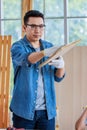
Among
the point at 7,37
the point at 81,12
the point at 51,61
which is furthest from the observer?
the point at 81,12

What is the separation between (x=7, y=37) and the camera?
3.05m

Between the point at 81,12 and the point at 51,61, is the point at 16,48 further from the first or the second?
the point at 81,12

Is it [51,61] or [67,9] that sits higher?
[67,9]

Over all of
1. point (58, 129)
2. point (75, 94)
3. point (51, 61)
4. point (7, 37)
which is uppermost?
point (7, 37)

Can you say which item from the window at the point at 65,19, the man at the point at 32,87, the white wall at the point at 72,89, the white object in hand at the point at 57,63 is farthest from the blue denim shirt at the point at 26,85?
the window at the point at 65,19

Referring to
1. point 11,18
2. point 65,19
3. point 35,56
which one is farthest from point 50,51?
point 11,18

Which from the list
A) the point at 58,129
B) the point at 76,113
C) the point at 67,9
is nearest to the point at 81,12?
the point at 67,9

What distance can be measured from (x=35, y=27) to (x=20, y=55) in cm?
20

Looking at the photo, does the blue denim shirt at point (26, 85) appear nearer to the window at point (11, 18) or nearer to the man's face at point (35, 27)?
the man's face at point (35, 27)

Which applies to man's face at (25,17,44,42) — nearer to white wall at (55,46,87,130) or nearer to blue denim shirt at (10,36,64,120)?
blue denim shirt at (10,36,64,120)

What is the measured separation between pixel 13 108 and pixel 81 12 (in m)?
1.93

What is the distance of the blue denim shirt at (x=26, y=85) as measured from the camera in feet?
5.43

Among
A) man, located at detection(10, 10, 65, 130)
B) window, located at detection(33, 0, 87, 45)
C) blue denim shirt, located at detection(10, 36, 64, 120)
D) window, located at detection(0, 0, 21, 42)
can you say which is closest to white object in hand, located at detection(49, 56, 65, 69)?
man, located at detection(10, 10, 65, 130)

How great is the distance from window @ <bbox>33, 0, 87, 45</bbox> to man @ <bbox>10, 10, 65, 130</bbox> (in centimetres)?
160
